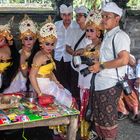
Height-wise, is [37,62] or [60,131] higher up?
[37,62]

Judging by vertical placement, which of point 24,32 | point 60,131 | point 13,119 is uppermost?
point 24,32

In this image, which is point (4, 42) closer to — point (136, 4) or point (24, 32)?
point (24, 32)

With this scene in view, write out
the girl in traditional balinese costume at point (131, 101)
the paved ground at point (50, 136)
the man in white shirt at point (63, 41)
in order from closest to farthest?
the paved ground at point (50, 136) → the girl in traditional balinese costume at point (131, 101) → the man in white shirt at point (63, 41)

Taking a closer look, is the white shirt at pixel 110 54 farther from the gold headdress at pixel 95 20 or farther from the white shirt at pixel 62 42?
the white shirt at pixel 62 42

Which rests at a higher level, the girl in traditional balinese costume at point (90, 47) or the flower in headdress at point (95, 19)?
the flower in headdress at point (95, 19)

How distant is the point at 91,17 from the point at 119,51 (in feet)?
2.65

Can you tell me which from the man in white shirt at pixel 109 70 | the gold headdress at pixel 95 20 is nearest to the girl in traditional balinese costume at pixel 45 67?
the man in white shirt at pixel 109 70

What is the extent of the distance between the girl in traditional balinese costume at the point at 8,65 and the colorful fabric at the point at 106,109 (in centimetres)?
100

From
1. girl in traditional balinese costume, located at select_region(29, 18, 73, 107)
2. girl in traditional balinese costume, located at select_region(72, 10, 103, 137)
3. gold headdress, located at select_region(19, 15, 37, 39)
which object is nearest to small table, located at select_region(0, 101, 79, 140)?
girl in traditional balinese costume, located at select_region(29, 18, 73, 107)

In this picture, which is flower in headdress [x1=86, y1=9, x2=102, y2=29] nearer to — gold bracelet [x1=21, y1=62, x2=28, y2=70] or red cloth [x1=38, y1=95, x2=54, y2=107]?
gold bracelet [x1=21, y1=62, x2=28, y2=70]

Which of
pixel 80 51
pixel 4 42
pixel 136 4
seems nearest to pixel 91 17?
pixel 80 51

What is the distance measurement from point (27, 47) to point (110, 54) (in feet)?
3.47

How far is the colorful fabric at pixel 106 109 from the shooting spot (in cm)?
409

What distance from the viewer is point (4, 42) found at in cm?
448
